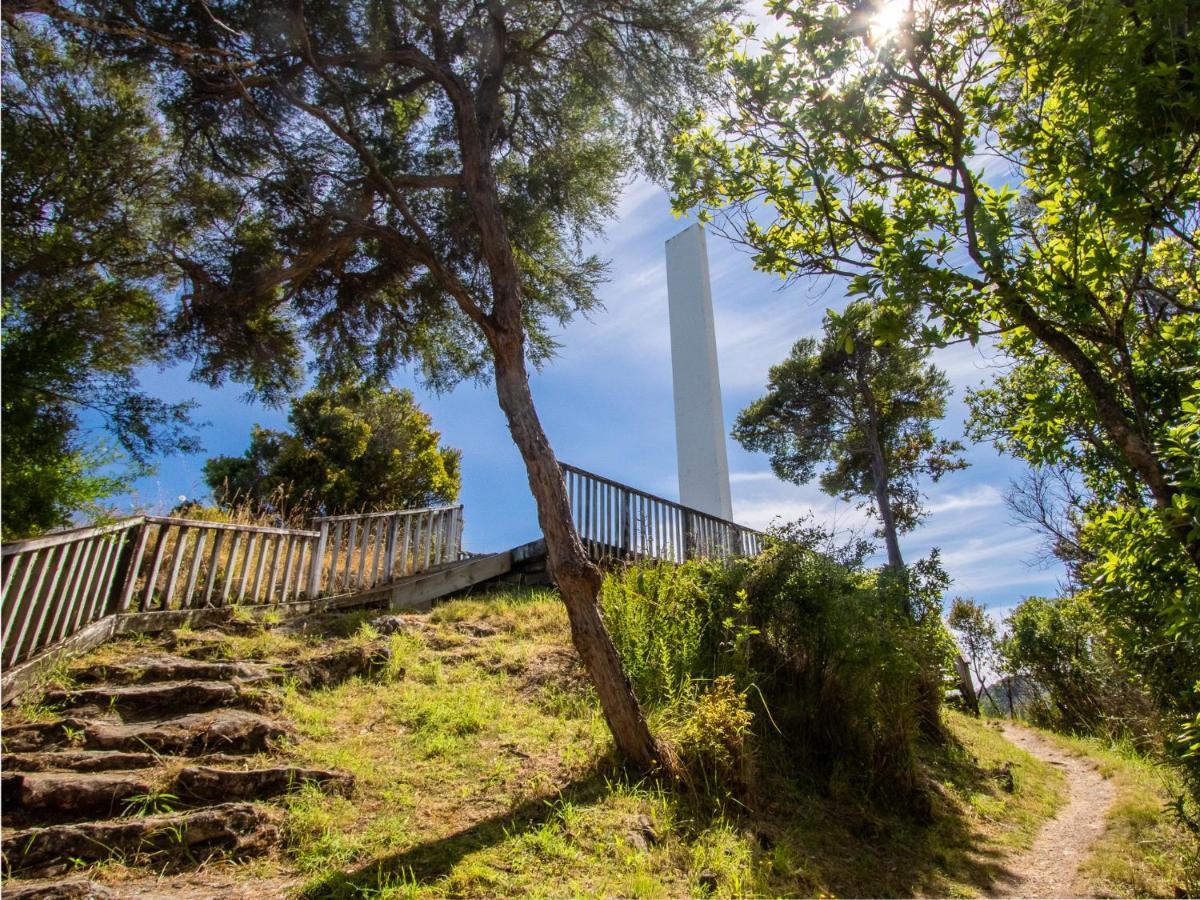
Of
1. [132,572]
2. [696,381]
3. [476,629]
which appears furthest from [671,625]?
[696,381]

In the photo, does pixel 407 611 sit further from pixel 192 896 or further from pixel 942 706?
pixel 942 706

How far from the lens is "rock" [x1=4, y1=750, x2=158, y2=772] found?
363 centimetres

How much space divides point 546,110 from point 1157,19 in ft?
21.5

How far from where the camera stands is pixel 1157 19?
8.73 feet

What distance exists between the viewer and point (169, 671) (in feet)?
16.3

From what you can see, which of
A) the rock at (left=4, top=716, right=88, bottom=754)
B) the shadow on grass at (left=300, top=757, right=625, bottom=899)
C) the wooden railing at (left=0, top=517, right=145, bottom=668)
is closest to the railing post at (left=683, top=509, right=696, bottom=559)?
the shadow on grass at (left=300, top=757, right=625, bottom=899)

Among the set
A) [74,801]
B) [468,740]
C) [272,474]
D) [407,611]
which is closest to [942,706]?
[468,740]

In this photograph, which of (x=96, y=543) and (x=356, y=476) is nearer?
(x=96, y=543)

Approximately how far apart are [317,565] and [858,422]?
1507 centimetres

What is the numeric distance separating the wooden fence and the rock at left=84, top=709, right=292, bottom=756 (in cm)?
104

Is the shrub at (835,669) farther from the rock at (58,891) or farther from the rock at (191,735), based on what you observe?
the rock at (58,891)

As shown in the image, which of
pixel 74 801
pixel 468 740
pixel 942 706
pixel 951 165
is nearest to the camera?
pixel 74 801

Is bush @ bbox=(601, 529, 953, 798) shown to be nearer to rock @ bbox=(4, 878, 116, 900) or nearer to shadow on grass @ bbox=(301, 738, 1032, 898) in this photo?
shadow on grass @ bbox=(301, 738, 1032, 898)

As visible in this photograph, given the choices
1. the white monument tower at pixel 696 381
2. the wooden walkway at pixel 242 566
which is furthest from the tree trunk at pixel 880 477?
the wooden walkway at pixel 242 566
